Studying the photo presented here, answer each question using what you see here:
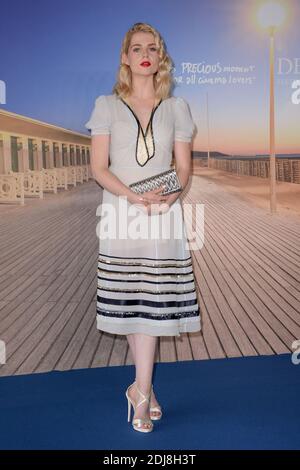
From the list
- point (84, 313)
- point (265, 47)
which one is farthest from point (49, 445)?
point (265, 47)

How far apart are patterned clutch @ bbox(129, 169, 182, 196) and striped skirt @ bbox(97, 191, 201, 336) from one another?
0.09 meters

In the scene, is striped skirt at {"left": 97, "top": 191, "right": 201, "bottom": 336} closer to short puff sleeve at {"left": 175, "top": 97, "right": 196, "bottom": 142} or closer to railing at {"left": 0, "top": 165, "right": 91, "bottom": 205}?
short puff sleeve at {"left": 175, "top": 97, "right": 196, "bottom": 142}

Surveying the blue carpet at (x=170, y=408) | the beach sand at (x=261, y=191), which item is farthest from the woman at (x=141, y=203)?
the beach sand at (x=261, y=191)

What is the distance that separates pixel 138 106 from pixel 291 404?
3.79 ft

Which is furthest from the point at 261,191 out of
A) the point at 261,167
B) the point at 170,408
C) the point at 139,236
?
the point at 139,236

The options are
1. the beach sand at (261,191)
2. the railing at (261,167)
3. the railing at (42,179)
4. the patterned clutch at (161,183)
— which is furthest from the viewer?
the beach sand at (261,191)

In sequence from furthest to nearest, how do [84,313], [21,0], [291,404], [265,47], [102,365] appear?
[265,47] → [21,0] → [84,313] → [102,365] → [291,404]

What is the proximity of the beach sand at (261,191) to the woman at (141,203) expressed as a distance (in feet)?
11.1

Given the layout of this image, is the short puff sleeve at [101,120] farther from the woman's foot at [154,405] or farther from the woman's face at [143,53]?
the woman's foot at [154,405]

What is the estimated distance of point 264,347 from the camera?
2896mm

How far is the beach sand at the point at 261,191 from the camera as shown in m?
5.74

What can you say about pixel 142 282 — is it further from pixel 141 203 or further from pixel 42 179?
pixel 42 179

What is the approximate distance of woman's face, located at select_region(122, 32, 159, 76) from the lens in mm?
1872

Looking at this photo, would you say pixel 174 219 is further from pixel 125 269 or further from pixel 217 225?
pixel 217 225
